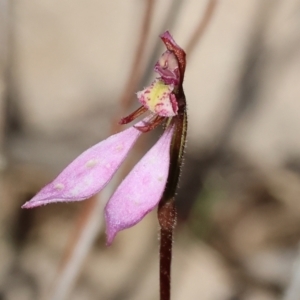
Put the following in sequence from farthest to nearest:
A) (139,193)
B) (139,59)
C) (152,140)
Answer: (152,140) → (139,59) → (139,193)

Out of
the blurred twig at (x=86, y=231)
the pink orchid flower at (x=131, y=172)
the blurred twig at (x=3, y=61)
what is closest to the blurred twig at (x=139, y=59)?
the blurred twig at (x=86, y=231)

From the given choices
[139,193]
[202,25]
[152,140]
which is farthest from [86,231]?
[139,193]

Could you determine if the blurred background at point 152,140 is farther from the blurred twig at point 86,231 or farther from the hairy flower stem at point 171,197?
the hairy flower stem at point 171,197

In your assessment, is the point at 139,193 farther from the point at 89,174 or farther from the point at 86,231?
the point at 86,231

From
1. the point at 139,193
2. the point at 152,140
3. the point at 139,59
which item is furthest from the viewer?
Answer: the point at 152,140

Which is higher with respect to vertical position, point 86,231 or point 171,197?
point 171,197

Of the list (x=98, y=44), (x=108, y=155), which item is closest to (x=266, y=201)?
(x=98, y=44)
